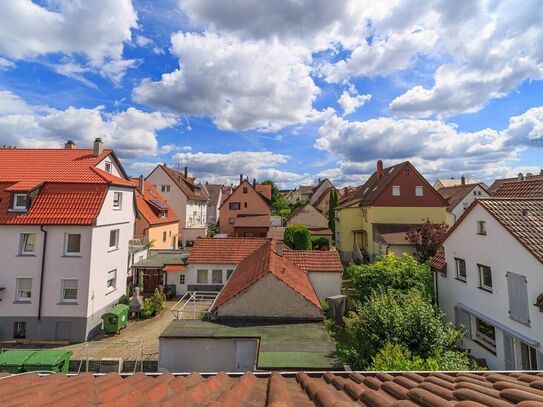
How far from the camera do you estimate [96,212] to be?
18672 mm

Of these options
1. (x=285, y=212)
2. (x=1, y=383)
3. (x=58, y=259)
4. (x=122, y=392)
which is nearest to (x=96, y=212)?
(x=58, y=259)

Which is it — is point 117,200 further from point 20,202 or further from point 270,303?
point 270,303

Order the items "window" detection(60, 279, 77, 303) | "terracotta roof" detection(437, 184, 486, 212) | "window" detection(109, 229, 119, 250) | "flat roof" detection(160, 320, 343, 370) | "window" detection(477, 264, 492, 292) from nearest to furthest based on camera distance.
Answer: "flat roof" detection(160, 320, 343, 370), "window" detection(477, 264, 492, 292), "window" detection(60, 279, 77, 303), "window" detection(109, 229, 119, 250), "terracotta roof" detection(437, 184, 486, 212)

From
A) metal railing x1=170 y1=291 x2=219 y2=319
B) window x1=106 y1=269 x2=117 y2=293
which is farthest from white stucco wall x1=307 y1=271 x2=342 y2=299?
window x1=106 y1=269 x2=117 y2=293

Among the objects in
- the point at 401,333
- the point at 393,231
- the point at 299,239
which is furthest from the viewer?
the point at 299,239

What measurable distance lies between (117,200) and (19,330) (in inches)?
372

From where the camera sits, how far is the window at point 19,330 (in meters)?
18.4

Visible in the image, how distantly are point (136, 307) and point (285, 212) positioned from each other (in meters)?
56.5

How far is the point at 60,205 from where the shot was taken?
62.1 ft

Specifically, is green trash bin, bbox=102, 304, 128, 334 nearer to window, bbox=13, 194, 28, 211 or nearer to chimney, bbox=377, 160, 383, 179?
window, bbox=13, 194, 28, 211

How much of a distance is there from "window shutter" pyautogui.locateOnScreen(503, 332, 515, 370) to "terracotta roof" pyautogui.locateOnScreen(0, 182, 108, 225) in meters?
21.1

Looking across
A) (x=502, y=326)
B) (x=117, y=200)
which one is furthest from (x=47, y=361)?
(x=502, y=326)

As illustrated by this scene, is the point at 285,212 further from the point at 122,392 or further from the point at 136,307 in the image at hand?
the point at 122,392

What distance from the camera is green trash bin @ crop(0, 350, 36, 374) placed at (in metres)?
12.4
